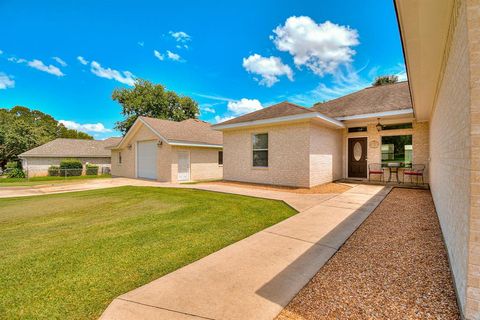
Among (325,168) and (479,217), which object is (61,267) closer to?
(479,217)

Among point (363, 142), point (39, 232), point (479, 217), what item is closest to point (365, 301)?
point (479, 217)

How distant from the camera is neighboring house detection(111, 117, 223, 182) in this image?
1441 cm

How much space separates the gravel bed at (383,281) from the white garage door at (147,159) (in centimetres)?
1457

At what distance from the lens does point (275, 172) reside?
10539mm

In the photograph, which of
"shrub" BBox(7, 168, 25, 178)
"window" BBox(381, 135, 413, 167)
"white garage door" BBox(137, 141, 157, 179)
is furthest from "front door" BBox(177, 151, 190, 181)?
"shrub" BBox(7, 168, 25, 178)

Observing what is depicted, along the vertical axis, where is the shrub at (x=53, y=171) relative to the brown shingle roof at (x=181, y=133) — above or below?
below

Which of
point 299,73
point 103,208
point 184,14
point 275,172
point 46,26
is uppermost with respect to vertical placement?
point 46,26

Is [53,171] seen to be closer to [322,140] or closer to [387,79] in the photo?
[322,140]

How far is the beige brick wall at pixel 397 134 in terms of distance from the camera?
393 inches

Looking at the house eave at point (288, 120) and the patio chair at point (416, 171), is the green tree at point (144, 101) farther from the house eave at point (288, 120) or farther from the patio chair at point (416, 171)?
the patio chair at point (416, 171)

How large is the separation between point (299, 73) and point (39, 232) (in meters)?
20.3

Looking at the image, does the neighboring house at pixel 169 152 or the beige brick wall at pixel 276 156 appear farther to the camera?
the neighboring house at pixel 169 152

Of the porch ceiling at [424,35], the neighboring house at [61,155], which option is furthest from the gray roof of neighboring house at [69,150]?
the porch ceiling at [424,35]

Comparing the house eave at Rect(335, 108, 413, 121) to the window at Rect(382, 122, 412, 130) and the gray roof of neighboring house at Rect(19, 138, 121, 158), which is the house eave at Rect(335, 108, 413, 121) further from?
the gray roof of neighboring house at Rect(19, 138, 121, 158)
